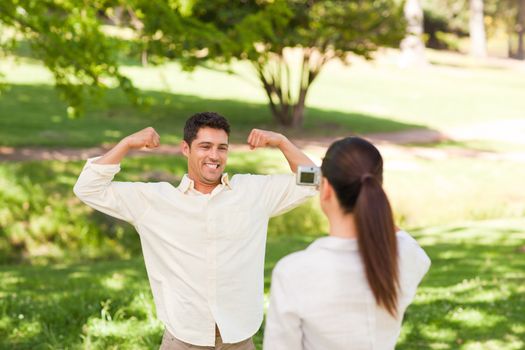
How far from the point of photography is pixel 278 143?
3.92 metres

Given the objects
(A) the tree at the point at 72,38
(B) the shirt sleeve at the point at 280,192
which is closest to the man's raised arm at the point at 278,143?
(B) the shirt sleeve at the point at 280,192

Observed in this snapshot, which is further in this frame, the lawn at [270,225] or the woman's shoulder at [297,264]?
the lawn at [270,225]

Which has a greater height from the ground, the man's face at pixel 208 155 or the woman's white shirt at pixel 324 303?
the man's face at pixel 208 155

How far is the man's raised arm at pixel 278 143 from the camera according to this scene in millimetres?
3854

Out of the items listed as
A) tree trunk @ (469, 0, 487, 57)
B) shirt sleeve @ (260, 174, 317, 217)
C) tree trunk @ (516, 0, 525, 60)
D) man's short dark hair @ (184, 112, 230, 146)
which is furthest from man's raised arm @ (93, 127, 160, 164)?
tree trunk @ (516, 0, 525, 60)

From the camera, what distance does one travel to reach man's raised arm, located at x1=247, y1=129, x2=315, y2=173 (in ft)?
12.6

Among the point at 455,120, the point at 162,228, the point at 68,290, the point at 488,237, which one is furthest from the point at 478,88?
the point at 162,228

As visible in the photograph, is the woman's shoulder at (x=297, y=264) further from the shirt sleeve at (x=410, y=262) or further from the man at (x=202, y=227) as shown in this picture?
the man at (x=202, y=227)

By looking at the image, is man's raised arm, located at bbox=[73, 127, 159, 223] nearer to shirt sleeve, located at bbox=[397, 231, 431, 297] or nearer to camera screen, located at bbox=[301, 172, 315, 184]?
camera screen, located at bbox=[301, 172, 315, 184]

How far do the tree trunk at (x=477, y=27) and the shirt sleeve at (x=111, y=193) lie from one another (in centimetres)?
5596

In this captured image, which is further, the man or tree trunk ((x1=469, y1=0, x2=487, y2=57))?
tree trunk ((x1=469, y1=0, x2=487, y2=57))

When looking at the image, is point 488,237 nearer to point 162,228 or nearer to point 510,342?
point 510,342

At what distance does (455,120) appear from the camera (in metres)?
30.4

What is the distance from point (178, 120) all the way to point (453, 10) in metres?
41.1
